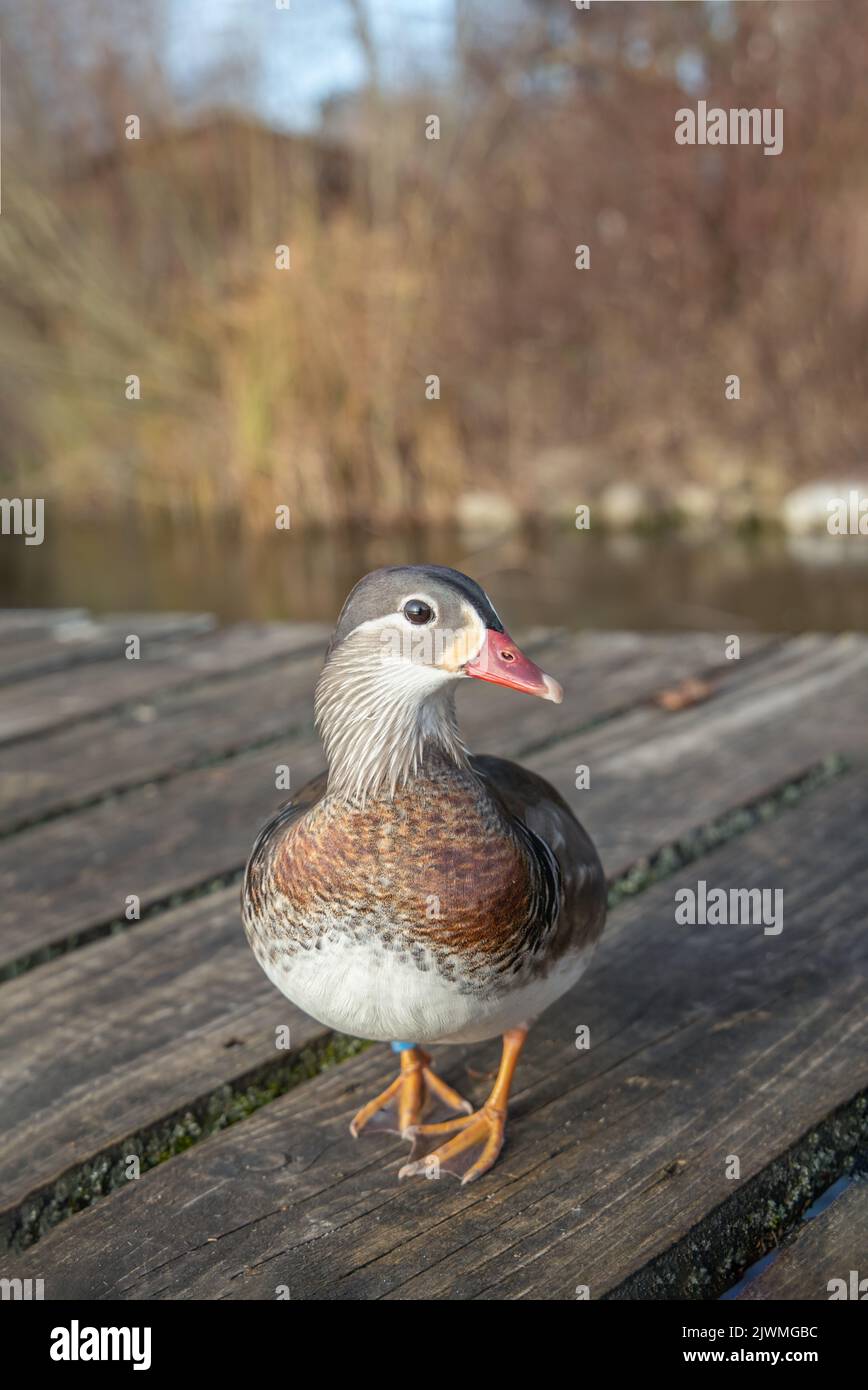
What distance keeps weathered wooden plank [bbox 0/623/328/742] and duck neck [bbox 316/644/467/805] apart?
2.33 meters

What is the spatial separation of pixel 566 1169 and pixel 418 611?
93cm

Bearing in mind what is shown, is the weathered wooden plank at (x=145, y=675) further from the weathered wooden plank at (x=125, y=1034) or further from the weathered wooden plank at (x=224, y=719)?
the weathered wooden plank at (x=125, y=1034)

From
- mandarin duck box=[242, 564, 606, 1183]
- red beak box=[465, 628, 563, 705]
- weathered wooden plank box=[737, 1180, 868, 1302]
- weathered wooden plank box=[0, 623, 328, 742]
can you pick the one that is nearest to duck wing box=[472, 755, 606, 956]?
mandarin duck box=[242, 564, 606, 1183]

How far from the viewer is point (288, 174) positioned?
1435cm

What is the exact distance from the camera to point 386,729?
223 centimetres

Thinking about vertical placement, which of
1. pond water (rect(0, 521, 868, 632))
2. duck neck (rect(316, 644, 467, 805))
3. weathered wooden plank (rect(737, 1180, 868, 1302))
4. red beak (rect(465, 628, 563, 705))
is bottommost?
weathered wooden plank (rect(737, 1180, 868, 1302))

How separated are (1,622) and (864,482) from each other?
8.39 metres

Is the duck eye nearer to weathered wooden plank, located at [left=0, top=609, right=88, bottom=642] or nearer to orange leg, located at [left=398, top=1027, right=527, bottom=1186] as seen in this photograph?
orange leg, located at [left=398, top=1027, right=527, bottom=1186]

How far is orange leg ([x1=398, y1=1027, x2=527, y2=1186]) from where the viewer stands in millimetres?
2195

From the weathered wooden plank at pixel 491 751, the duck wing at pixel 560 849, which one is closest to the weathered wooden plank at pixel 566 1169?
the duck wing at pixel 560 849

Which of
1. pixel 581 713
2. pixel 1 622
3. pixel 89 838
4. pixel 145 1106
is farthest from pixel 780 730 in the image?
pixel 1 622

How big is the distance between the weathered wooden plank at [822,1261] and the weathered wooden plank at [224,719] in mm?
2279
